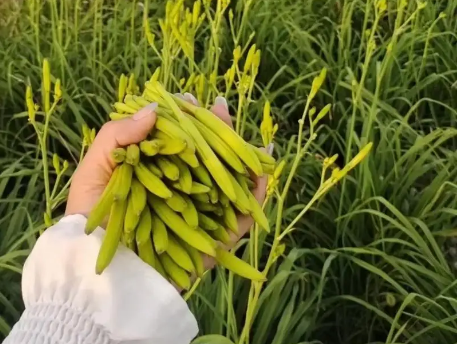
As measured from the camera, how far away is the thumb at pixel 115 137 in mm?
671

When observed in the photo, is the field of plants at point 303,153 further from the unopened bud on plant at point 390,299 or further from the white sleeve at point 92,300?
the white sleeve at point 92,300

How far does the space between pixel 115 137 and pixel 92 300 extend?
0.17 metres

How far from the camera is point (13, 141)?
5.87ft

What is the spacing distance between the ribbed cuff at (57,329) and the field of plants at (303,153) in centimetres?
27

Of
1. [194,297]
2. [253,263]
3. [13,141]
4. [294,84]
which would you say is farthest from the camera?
[294,84]

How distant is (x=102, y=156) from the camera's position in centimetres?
72

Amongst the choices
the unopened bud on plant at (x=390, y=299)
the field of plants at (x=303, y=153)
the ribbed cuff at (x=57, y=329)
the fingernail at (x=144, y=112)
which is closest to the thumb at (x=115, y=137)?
the fingernail at (x=144, y=112)

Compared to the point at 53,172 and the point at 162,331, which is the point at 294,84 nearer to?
the point at 53,172

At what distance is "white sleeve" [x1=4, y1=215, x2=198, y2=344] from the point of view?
0.69 meters

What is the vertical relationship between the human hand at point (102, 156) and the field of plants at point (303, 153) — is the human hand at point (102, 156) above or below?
above

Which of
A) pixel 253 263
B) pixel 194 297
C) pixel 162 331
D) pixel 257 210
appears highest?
pixel 257 210

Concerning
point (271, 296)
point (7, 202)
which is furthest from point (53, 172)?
point (271, 296)

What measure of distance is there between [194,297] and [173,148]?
0.68 m

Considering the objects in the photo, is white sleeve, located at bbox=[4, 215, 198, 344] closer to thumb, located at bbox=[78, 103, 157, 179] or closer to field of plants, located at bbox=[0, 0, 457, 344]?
thumb, located at bbox=[78, 103, 157, 179]
